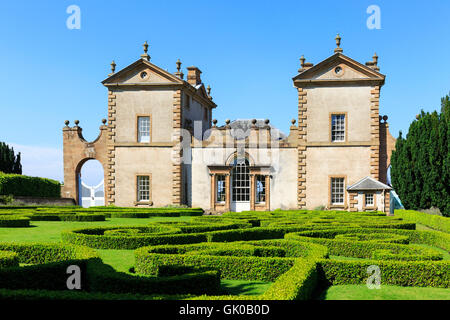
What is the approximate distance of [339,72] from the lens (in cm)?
3156

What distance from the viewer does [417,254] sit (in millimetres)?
9961

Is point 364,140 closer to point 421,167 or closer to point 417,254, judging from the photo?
point 421,167

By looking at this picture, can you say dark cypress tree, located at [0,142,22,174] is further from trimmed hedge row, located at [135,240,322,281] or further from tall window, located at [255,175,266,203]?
trimmed hedge row, located at [135,240,322,281]

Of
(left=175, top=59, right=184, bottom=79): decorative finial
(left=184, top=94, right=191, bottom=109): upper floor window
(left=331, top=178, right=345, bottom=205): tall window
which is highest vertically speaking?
(left=175, top=59, right=184, bottom=79): decorative finial

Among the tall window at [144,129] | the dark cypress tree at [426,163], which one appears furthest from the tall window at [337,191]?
the tall window at [144,129]

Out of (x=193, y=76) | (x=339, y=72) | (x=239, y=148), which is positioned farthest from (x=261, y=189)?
(x=193, y=76)

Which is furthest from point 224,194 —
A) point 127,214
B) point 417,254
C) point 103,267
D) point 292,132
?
point 103,267

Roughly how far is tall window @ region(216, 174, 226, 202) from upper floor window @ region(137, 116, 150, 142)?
222 inches

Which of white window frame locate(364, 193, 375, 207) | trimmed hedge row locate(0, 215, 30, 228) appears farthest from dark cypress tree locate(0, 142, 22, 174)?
white window frame locate(364, 193, 375, 207)

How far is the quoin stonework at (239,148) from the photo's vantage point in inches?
1235

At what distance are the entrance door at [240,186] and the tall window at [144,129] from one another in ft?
21.3

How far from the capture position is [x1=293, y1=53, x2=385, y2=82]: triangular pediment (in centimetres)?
3114

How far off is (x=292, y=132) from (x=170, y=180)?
350 inches

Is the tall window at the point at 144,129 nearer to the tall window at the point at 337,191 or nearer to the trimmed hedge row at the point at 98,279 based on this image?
the tall window at the point at 337,191
